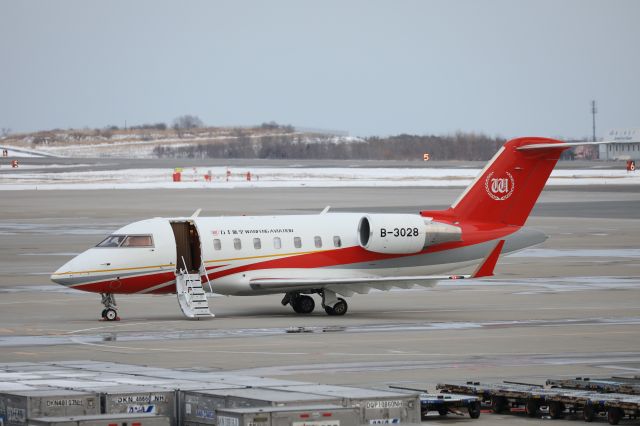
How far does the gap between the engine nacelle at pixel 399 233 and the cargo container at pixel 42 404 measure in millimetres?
18840

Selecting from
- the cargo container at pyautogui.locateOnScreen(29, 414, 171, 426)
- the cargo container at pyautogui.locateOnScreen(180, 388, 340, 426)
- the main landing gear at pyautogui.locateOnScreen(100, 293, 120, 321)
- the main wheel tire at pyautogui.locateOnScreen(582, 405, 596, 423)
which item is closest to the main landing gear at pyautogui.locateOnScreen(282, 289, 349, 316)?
the main landing gear at pyautogui.locateOnScreen(100, 293, 120, 321)

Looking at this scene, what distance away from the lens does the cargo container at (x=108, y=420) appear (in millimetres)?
14273

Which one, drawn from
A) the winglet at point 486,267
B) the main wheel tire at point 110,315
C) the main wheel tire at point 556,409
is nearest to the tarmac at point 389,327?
the main wheel tire at point 110,315

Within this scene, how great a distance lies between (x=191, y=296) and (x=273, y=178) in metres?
95.4

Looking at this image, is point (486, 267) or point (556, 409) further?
point (486, 267)

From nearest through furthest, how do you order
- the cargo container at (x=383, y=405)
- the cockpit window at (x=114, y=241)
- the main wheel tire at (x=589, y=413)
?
the cargo container at (x=383, y=405)
the main wheel tire at (x=589, y=413)
the cockpit window at (x=114, y=241)

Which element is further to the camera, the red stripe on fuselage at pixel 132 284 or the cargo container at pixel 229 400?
Answer: the red stripe on fuselage at pixel 132 284

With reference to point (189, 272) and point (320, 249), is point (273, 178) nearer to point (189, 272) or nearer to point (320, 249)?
point (320, 249)

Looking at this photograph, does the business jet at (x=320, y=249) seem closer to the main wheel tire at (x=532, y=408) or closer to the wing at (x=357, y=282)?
the wing at (x=357, y=282)

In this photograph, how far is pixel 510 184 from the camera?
36.5 meters

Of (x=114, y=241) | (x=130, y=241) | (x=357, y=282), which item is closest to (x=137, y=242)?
(x=130, y=241)

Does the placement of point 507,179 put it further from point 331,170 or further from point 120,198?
point 331,170

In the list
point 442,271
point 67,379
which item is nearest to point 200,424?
point 67,379

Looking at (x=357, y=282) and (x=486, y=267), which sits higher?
(x=486, y=267)
